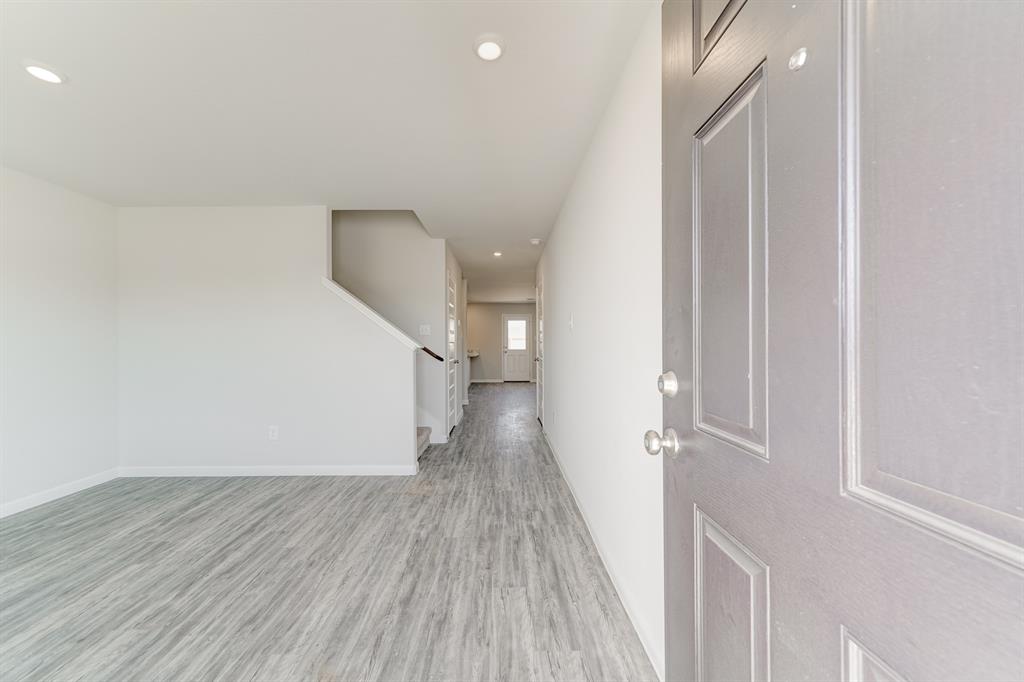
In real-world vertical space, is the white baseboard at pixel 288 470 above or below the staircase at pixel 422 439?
below

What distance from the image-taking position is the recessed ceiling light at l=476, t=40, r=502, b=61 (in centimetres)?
159

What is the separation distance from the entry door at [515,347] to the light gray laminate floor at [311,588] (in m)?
8.51

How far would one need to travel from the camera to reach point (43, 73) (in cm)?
176

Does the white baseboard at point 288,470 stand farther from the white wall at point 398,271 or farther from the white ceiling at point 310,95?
the white ceiling at point 310,95

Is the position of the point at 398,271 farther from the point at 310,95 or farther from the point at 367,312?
the point at 310,95

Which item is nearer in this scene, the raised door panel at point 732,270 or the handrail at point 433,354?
the raised door panel at point 732,270

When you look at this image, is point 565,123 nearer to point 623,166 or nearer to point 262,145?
point 623,166

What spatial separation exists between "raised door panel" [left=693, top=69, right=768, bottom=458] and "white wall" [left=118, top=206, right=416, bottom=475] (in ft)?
10.4

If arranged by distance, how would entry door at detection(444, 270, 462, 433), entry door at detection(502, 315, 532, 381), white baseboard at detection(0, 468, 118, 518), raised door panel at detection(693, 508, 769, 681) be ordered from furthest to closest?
1. entry door at detection(502, 315, 532, 381)
2. entry door at detection(444, 270, 462, 433)
3. white baseboard at detection(0, 468, 118, 518)
4. raised door panel at detection(693, 508, 769, 681)

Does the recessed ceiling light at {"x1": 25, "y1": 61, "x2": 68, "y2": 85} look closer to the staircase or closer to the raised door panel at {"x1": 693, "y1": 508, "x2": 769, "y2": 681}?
the raised door panel at {"x1": 693, "y1": 508, "x2": 769, "y2": 681}

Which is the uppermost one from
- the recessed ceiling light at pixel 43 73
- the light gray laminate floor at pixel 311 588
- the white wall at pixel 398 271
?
the recessed ceiling light at pixel 43 73

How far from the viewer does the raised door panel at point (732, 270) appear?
0.59m

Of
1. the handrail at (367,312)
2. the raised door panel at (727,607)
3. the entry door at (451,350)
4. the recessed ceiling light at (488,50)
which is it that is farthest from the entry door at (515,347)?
the raised door panel at (727,607)

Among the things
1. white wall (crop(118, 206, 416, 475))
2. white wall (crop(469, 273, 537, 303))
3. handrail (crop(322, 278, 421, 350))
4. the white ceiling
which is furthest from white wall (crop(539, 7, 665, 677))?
white wall (crop(469, 273, 537, 303))
